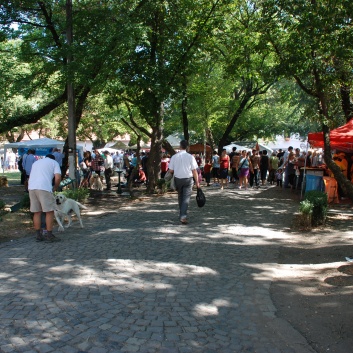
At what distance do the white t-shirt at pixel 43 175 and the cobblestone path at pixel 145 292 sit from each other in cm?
105

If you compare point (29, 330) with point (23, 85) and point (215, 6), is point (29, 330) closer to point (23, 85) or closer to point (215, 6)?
point (23, 85)

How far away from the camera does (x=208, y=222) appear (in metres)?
9.48

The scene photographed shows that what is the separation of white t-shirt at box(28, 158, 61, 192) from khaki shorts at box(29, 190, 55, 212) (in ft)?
0.25

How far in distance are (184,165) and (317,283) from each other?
4465 millimetres

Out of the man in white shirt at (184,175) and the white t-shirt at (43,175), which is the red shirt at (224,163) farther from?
the white t-shirt at (43,175)

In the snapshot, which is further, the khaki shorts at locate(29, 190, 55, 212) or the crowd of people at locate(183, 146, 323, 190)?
the crowd of people at locate(183, 146, 323, 190)

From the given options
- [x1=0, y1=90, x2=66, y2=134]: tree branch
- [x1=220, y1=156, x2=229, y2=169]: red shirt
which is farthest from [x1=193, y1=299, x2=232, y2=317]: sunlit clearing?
[x1=220, y1=156, x2=229, y2=169]: red shirt

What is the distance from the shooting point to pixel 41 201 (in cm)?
735

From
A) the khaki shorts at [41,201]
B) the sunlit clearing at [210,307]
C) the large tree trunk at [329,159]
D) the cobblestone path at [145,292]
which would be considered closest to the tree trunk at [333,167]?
the large tree trunk at [329,159]

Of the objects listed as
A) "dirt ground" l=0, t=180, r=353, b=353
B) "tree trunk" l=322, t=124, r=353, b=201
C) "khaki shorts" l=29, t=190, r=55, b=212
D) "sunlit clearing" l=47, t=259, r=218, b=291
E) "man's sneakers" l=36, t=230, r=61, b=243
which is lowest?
"dirt ground" l=0, t=180, r=353, b=353

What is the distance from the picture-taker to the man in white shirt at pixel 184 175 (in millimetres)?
9078

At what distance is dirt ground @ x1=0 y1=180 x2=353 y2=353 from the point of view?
13.0ft

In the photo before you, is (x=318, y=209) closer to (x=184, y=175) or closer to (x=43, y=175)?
(x=184, y=175)

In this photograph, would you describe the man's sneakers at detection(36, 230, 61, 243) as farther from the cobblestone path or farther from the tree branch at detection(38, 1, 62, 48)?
the tree branch at detection(38, 1, 62, 48)
